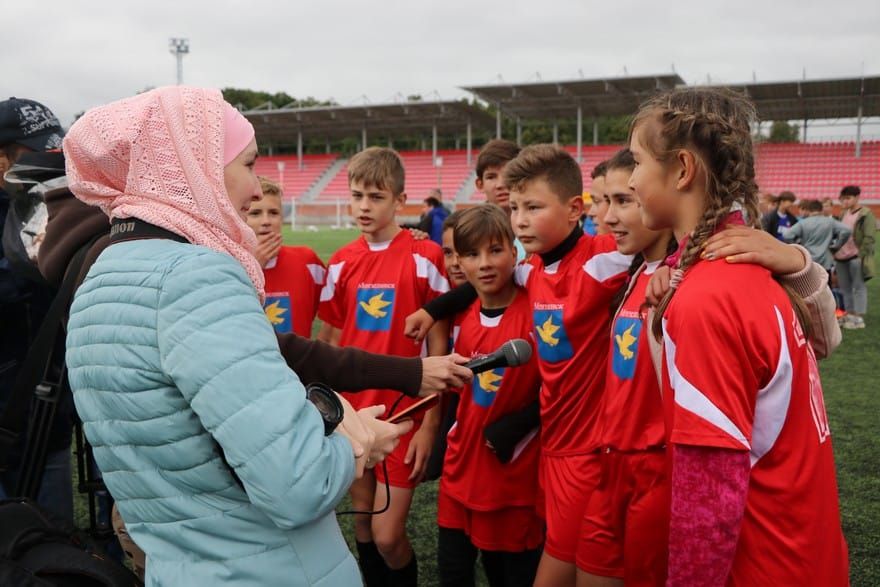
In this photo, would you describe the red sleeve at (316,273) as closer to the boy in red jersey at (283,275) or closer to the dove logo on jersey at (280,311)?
the boy in red jersey at (283,275)

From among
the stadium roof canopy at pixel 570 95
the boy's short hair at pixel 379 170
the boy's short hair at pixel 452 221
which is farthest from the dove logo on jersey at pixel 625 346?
the stadium roof canopy at pixel 570 95

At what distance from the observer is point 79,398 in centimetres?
146

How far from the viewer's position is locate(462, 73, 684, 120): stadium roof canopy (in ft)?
110

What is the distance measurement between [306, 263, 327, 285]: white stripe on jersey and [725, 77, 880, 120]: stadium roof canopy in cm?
2994

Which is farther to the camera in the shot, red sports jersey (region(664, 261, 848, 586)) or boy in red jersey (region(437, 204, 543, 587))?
boy in red jersey (region(437, 204, 543, 587))

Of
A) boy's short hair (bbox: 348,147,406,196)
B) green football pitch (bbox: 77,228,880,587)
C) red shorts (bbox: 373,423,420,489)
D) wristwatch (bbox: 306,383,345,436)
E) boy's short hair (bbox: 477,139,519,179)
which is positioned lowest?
green football pitch (bbox: 77,228,880,587)

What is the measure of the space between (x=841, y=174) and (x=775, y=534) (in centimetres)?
3901

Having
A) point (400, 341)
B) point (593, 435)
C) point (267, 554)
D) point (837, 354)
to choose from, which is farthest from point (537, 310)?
point (837, 354)

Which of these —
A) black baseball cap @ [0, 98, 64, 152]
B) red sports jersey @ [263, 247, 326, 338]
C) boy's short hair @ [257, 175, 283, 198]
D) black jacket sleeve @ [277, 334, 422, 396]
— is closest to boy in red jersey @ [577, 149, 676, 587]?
black jacket sleeve @ [277, 334, 422, 396]

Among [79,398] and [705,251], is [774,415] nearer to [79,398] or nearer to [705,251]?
[705,251]

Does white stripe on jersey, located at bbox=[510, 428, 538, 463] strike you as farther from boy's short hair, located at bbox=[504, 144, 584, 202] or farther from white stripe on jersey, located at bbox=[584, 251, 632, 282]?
boy's short hair, located at bbox=[504, 144, 584, 202]

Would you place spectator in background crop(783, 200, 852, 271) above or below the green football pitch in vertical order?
above

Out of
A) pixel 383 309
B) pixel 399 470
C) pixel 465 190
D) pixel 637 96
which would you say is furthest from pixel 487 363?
pixel 465 190

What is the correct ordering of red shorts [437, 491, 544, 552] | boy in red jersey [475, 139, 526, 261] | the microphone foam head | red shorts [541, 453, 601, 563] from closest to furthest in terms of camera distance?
1. the microphone foam head
2. red shorts [541, 453, 601, 563]
3. red shorts [437, 491, 544, 552]
4. boy in red jersey [475, 139, 526, 261]
